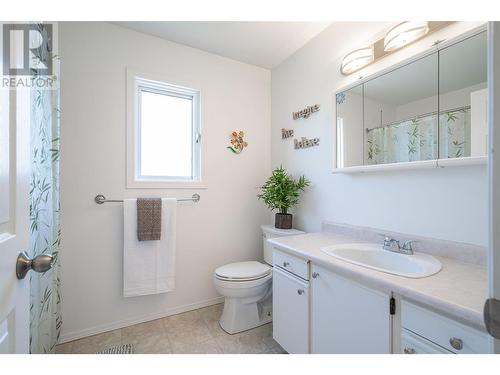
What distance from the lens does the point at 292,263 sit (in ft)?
4.57

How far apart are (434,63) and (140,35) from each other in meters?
2.12

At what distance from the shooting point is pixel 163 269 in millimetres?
1902

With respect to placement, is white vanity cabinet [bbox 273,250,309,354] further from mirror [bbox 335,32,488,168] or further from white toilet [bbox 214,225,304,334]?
mirror [bbox 335,32,488,168]

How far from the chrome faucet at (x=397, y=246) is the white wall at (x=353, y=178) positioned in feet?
0.36

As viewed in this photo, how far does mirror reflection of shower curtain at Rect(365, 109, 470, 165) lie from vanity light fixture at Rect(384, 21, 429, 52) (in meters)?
0.45

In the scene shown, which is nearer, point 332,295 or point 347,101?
point 332,295

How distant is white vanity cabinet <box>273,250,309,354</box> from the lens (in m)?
1.31

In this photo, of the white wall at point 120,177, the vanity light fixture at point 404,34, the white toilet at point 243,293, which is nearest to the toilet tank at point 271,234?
the white toilet at point 243,293

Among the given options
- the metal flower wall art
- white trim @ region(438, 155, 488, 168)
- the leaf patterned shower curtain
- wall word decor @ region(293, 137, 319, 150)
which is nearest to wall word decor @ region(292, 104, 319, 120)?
wall word decor @ region(293, 137, 319, 150)

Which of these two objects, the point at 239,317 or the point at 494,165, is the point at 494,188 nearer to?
the point at 494,165

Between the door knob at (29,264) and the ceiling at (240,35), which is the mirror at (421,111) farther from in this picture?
the door knob at (29,264)

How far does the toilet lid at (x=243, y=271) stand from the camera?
1765mm

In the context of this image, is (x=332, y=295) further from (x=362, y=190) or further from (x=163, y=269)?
(x=163, y=269)

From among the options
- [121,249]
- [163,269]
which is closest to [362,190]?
[163,269]
